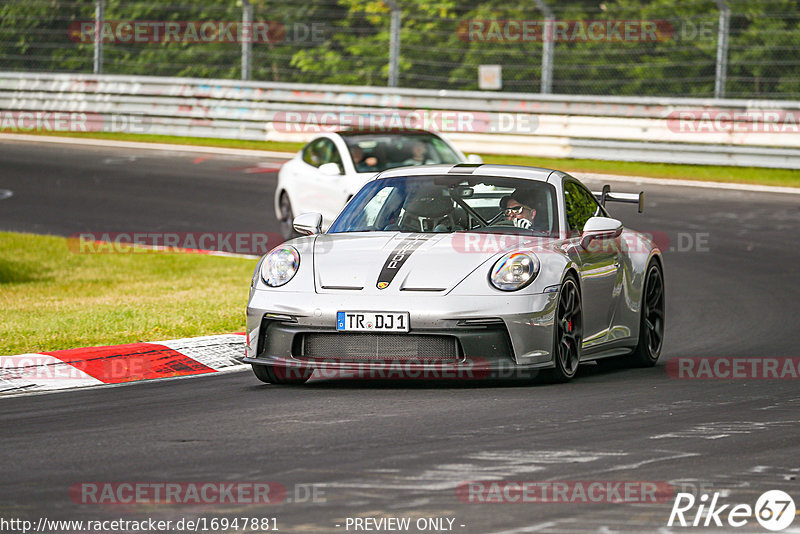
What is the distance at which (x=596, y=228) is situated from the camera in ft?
28.6

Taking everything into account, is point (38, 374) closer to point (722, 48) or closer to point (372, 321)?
point (372, 321)

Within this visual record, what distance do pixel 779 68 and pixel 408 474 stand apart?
17904mm

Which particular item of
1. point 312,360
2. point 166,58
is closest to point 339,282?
point 312,360

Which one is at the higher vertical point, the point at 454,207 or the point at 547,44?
the point at 547,44

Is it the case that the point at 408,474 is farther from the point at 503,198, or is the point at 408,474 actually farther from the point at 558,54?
the point at 558,54

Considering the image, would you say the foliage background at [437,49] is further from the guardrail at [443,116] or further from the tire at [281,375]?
the tire at [281,375]

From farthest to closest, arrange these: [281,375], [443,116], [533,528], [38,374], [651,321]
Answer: [443,116] → [651,321] → [38,374] → [281,375] → [533,528]

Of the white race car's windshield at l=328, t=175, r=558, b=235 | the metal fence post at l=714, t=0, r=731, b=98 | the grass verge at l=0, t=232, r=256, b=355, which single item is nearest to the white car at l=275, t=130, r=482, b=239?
the grass verge at l=0, t=232, r=256, b=355

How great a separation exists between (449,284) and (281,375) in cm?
122

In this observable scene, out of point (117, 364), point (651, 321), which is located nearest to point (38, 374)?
point (117, 364)

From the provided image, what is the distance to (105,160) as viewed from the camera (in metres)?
24.8

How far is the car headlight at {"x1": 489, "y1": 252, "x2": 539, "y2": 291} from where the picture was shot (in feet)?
25.9

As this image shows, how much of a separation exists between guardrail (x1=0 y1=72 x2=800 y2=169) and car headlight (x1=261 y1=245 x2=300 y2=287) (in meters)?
14.5

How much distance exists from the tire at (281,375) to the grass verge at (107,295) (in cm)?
179
